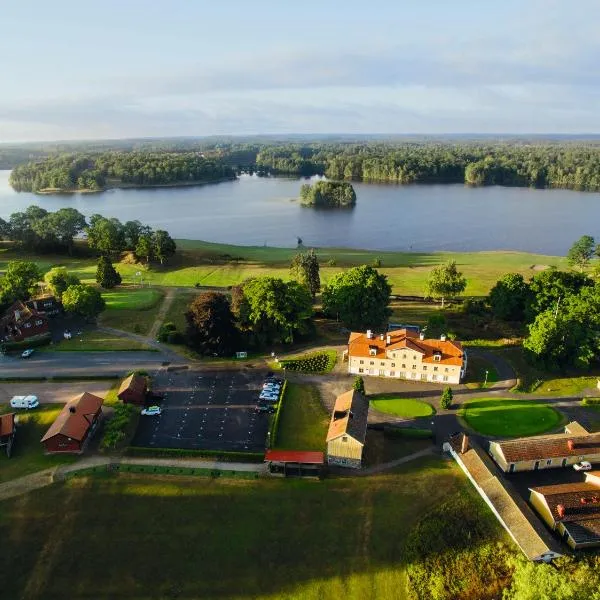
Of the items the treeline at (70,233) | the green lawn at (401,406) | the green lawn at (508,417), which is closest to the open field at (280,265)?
the treeline at (70,233)

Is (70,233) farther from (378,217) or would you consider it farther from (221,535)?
(221,535)

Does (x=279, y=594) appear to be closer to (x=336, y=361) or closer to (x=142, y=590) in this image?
(x=142, y=590)

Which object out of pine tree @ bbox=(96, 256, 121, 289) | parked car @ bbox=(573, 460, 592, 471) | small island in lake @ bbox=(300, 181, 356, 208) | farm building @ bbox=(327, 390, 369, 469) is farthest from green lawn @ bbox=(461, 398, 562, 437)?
small island in lake @ bbox=(300, 181, 356, 208)

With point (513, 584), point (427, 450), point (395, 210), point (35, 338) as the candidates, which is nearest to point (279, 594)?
point (513, 584)

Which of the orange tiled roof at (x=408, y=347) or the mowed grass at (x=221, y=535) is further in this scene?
the orange tiled roof at (x=408, y=347)

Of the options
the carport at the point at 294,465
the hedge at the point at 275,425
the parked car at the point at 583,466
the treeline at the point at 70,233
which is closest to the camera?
the carport at the point at 294,465

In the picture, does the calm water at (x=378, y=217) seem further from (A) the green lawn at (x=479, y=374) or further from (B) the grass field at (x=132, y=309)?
(A) the green lawn at (x=479, y=374)

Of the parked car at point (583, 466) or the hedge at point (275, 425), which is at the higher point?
the hedge at point (275, 425)
